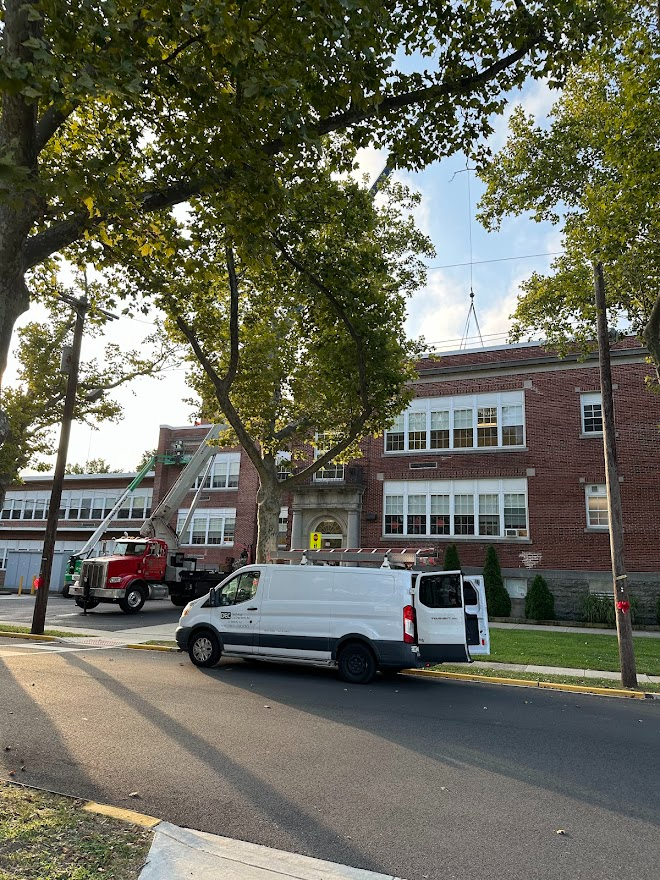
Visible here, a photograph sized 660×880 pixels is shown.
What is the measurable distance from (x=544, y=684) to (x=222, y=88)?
1057cm

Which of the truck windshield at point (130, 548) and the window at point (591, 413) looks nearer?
the truck windshield at point (130, 548)

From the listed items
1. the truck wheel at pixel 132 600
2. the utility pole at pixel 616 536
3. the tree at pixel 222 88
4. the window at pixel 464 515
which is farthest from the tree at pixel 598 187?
the truck wheel at pixel 132 600

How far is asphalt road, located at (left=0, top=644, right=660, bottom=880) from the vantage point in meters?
4.37

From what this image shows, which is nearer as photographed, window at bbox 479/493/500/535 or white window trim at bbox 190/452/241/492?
window at bbox 479/493/500/535

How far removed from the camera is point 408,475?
27328 millimetres

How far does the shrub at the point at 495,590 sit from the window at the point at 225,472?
14744 millimetres

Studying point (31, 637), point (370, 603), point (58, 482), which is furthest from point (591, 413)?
point (31, 637)

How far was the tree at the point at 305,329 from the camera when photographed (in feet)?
44.1

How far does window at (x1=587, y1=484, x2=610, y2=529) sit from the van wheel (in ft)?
51.8

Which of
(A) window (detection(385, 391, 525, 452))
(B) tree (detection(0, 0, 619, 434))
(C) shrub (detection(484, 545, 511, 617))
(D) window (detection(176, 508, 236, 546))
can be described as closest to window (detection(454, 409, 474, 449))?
(A) window (detection(385, 391, 525, 452))

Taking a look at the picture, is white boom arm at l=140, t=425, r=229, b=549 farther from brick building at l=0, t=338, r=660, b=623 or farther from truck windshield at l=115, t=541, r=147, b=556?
brick building at l=0, t=338, r=660, b=623

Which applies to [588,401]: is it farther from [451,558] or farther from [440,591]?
[440,591]

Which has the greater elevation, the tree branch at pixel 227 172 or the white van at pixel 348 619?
the tree branch at pixel 227 172

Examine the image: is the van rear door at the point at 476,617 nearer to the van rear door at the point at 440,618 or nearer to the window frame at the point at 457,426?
the van rear door at the point at 440,618
